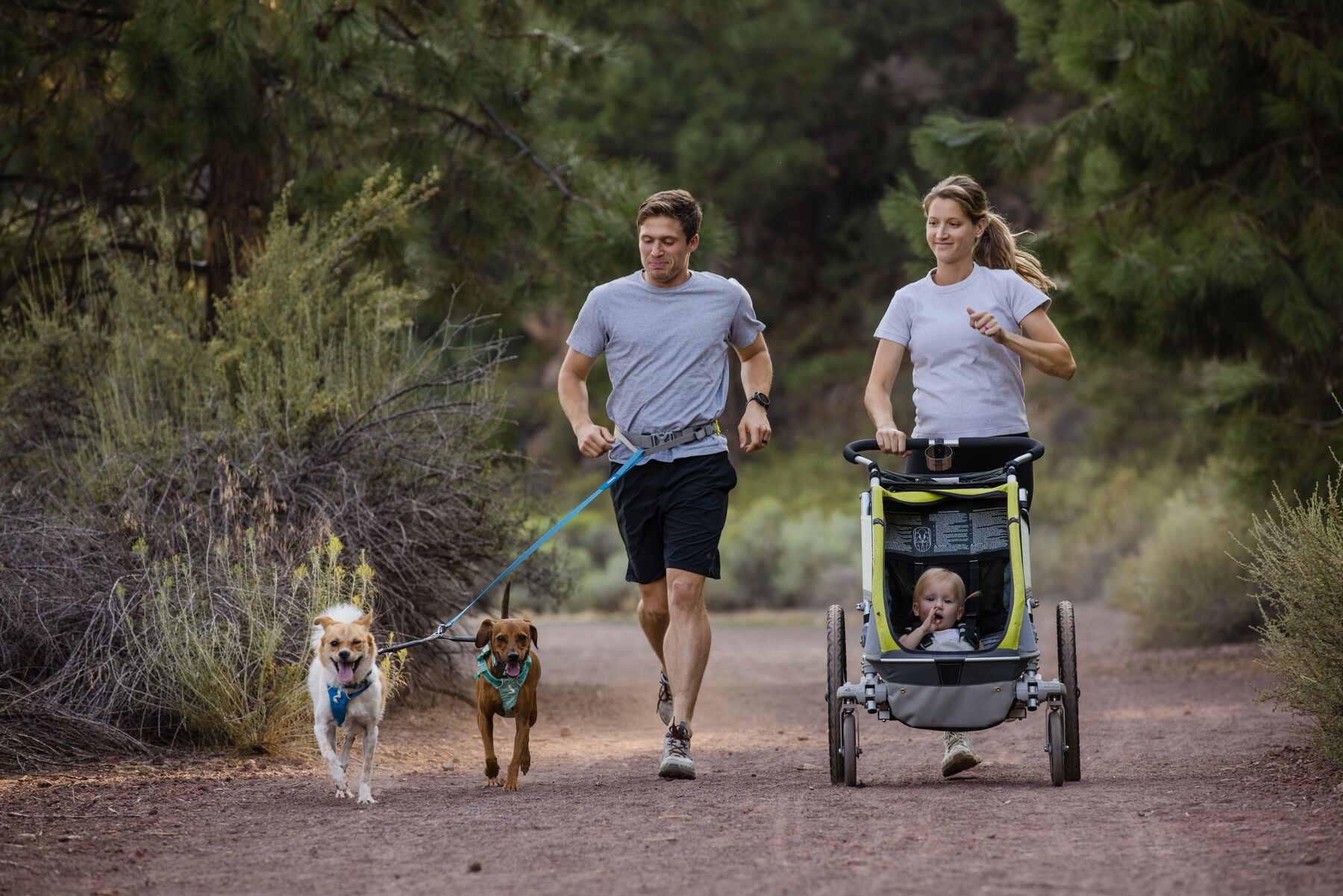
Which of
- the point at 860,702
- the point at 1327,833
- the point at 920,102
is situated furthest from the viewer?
the point at 920,102

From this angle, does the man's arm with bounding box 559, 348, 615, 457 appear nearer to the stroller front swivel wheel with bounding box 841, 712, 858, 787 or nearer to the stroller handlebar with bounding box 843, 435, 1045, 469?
the stroller handlebar with bounding box 843, 435, 1045, 469

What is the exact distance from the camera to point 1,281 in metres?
10.8

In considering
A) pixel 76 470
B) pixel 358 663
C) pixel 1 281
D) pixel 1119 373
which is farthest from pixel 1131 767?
pixel 1119 373

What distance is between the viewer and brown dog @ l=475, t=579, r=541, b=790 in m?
6.34

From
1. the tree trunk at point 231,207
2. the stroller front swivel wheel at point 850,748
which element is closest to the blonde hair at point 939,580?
the stroller front swivel wheel at point 850,748

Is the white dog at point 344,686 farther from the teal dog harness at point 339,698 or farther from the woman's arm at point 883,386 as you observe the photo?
the woman's arm at point 883,386

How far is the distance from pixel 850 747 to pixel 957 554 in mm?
878

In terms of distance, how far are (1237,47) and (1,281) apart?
831 centimetres

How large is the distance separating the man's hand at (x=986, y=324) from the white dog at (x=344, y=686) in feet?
8.47

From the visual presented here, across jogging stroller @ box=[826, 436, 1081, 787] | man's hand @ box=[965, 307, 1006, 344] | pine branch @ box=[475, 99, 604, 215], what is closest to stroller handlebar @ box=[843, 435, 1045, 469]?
jogging stroller @ box=[826, 436, 1081, 787]

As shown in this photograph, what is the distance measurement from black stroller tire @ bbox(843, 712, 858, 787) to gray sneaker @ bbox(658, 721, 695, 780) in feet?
2.45

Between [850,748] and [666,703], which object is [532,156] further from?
[850,748]

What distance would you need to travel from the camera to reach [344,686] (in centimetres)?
618

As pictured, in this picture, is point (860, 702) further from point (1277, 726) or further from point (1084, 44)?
point (1084, 44)
